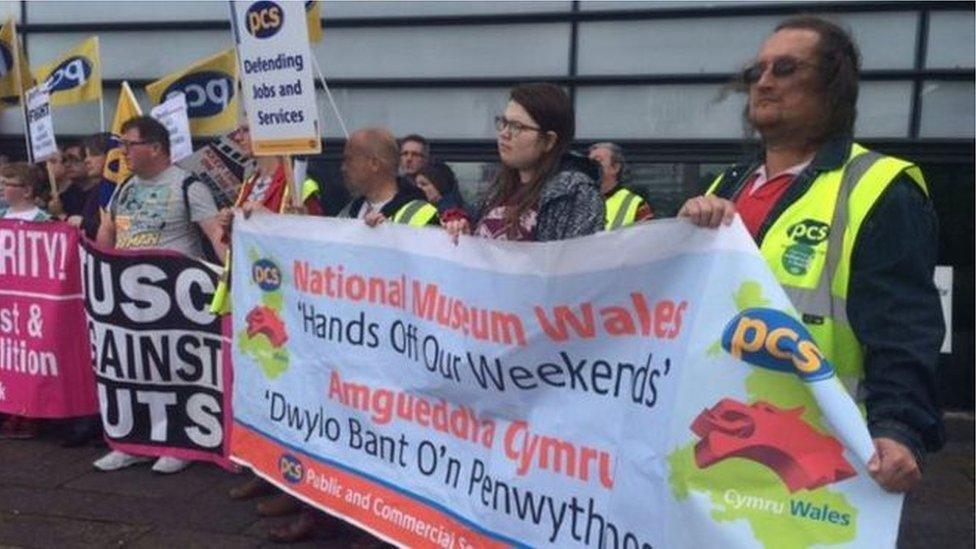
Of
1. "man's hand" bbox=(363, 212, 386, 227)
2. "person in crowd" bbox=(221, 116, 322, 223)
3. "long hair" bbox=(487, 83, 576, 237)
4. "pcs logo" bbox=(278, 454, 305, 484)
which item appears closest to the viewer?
"long hair" bbox=(487, 83, 576, 237)

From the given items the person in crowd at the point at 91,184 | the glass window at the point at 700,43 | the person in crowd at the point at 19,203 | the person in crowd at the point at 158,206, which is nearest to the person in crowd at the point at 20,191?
the person in crowd at the point at 19,203

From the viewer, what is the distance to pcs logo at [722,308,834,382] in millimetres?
1931

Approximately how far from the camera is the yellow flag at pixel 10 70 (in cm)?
713

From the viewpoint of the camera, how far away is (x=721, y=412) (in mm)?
2102

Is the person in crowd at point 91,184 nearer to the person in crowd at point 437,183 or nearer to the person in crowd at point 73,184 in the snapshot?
the person in crowd at point 73,184

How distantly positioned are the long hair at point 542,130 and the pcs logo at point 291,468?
1.29 m

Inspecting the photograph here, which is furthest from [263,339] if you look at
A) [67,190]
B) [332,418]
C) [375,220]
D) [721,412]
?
[67,190]

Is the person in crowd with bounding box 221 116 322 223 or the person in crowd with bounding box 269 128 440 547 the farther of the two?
the person in crowd with bounding box 221 116 322 223

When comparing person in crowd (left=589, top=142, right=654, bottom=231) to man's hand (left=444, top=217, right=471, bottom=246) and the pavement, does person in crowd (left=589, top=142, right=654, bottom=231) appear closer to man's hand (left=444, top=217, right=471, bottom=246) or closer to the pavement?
the pavement

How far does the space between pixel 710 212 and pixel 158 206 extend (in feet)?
11.3

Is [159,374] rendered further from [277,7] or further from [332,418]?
[277,7]

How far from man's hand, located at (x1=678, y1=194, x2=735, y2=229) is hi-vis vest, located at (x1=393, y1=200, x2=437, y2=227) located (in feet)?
5.77

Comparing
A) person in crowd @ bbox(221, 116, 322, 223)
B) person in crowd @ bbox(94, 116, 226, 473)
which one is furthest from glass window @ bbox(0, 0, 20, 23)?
person in crowd @ bbox(221, 116, 322, 223)

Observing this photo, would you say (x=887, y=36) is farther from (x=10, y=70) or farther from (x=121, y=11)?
(x=10, y=70)
